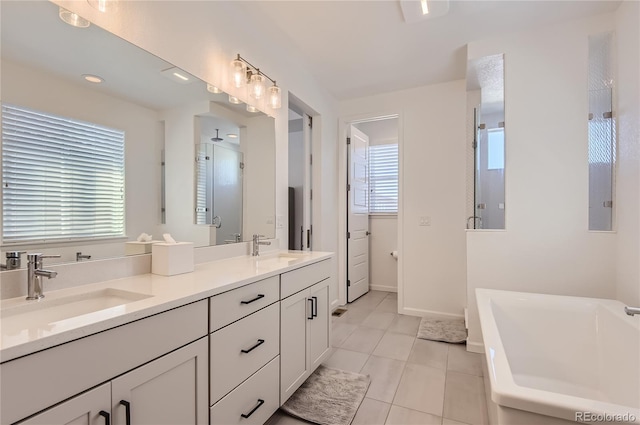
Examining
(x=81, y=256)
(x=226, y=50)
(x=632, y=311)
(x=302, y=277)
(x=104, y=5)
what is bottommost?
(x=632, y=311)

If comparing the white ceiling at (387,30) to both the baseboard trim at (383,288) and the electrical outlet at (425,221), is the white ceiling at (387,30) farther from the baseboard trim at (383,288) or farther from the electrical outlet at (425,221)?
the baseboard trim at (383,288)

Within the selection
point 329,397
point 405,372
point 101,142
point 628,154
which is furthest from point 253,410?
point 628,154

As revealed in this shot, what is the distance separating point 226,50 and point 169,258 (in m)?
1.41

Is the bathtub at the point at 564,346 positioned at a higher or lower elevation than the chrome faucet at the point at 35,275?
lower

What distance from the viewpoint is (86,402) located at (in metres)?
0.78

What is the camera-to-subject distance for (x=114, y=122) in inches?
54.4

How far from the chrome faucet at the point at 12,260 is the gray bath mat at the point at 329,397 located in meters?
1.47

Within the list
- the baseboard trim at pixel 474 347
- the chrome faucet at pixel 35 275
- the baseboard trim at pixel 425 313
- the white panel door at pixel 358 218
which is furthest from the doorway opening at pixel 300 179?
the chrome faucet at pixel 35 275

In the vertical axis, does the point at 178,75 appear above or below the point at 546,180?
above

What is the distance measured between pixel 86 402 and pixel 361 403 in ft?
4.96

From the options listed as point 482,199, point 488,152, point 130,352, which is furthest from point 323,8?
point 130,352

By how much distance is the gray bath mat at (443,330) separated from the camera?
2.75 m

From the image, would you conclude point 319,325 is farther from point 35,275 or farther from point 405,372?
point 35,275

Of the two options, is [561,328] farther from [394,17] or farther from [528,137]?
[394,17]
